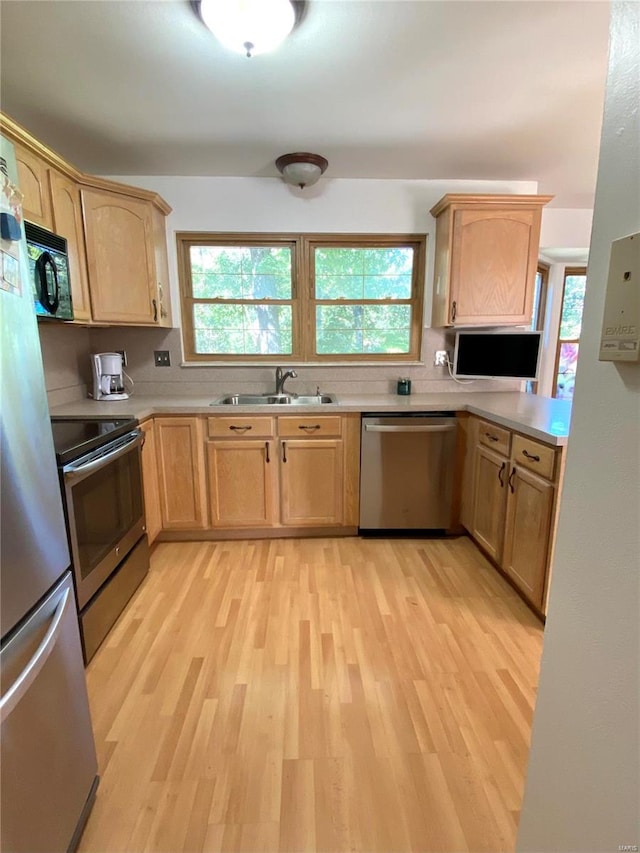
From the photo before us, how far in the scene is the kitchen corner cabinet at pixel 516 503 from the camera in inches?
70.0

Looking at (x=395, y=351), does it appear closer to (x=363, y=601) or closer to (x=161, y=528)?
(x=363, y=601)

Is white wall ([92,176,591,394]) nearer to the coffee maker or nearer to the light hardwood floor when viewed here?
the coffee maker

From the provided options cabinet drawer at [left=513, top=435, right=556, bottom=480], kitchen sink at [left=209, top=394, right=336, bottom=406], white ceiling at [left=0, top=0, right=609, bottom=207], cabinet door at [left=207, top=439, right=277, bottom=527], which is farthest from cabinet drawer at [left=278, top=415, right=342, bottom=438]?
white ceiling at [left=0, top=0, right=609, bottom=207]

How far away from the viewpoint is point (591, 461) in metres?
0.66

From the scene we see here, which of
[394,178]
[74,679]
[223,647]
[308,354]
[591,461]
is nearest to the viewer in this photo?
[591,461]

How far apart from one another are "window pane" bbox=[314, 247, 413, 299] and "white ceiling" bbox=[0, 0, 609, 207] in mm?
540

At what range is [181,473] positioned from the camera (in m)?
2.56

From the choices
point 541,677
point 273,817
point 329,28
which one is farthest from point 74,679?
point 329,28

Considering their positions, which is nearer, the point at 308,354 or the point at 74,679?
the point at 74,679

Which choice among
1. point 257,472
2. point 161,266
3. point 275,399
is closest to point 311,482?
point 257,472

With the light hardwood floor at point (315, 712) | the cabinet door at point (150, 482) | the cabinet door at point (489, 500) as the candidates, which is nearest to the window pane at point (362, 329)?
the cabinet door at point (489, 500)

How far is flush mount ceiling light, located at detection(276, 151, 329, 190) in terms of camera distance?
2.40 metres

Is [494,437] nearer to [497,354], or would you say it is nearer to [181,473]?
[497,354]

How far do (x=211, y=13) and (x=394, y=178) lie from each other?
175 centimetres
